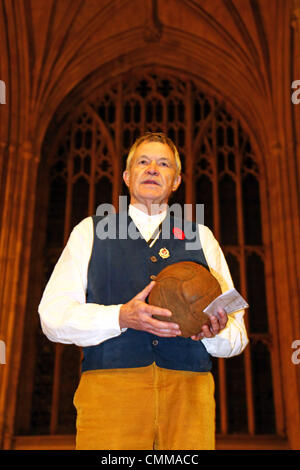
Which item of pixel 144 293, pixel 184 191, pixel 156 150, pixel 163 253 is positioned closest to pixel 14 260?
pixel 184 191

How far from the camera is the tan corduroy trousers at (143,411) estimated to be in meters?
1.69

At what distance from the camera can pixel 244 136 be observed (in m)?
8.23

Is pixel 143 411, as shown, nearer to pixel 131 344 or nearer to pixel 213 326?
pixel 131 344

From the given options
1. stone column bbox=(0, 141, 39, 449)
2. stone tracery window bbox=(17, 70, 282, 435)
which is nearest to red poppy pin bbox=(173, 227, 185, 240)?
stone column bbox=(0, 141, 39, 449)

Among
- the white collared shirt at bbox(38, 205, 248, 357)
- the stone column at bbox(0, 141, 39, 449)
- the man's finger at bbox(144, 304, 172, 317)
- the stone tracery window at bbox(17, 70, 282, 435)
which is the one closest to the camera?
the man's finger at bbox(144, 304, 172, 317)

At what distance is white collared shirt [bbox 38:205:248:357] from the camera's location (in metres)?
1.75

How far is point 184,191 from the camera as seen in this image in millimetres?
7977

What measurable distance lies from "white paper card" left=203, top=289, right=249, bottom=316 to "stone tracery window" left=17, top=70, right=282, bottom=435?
518 cm

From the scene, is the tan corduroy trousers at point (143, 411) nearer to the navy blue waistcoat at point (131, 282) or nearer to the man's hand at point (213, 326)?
the navy blue waistcoat at point (131, 282)

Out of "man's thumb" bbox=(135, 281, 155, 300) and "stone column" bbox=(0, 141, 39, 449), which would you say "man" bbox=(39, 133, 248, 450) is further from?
"stone column" bbox=(0, 141, 39, 449)

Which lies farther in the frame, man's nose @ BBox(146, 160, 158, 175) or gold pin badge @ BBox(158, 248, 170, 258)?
man's nose @ BBox(146, 160, 158, 175)

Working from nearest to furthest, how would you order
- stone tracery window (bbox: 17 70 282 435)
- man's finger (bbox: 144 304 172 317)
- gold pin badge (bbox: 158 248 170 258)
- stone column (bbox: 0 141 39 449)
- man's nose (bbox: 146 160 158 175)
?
man's finger (bbox: 144 304 172 317) < gold pin badge (bbox: 158 248 170 258) < man's nose (bbox: 146 160 158 175) < stone column (bbox: 0 141 39 449) < stone tracery window (bbox: 17 70 282 435)

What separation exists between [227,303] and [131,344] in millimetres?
353
